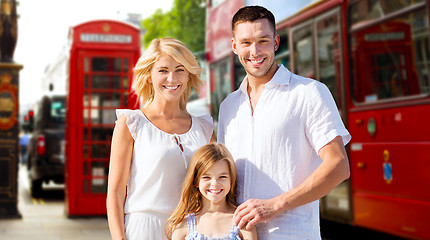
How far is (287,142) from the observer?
7.68 ft

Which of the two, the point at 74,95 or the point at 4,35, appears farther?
the point at 4,35

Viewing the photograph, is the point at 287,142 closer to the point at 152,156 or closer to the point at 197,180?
the point at 197,180

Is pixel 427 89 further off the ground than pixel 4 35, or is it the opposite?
pixel 4 35

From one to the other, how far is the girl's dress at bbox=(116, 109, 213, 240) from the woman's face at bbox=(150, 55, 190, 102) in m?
0.15

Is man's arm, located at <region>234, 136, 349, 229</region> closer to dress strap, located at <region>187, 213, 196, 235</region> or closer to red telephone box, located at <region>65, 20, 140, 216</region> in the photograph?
dress strap, located at <region>187, 213, 196, 235</region>

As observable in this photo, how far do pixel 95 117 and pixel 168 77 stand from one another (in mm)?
6746

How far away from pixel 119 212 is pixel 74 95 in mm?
6712

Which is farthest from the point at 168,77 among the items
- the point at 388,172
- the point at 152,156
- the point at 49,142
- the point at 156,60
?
the point at 49,142

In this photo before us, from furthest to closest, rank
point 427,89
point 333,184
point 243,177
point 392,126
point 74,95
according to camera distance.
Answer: point 74,95, point 392,126, point 427,89, point 243,177, point 333,184

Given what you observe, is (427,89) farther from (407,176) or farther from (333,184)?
(333,184)

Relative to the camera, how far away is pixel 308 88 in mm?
2352

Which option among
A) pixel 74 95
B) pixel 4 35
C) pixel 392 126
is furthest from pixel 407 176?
pixel 4 35

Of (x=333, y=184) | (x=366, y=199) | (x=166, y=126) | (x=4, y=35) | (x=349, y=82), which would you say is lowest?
(x=366, y=199)

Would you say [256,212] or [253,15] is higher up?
[253,15]
